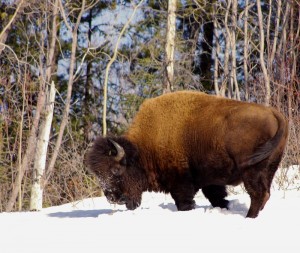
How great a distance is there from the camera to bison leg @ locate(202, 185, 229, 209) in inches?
316

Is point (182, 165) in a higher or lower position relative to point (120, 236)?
higher

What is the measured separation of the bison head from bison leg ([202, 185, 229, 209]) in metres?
0.87

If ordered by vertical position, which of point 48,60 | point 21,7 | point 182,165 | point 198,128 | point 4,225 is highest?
point 21,7

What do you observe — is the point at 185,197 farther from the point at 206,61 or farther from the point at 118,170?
the point at 206,61

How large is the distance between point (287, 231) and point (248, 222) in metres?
0.48

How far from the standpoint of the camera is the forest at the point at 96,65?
17.3m

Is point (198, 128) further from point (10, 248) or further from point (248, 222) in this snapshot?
point (10, 248)

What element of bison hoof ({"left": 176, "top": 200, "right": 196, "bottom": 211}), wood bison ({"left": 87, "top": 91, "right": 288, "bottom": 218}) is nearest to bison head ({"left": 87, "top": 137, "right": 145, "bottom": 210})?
wood bison ({"left": 87, "top": 91, "right": 288, "bottom": 218})

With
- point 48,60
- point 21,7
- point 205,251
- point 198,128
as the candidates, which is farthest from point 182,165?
point 21,7

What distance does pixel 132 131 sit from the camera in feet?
27.1

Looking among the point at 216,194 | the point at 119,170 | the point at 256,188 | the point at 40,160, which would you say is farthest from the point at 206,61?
the point at 256,188

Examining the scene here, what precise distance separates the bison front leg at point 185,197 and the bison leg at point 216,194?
17.8 inches

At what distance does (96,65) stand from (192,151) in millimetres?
16964

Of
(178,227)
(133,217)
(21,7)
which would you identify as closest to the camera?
(178,227)
